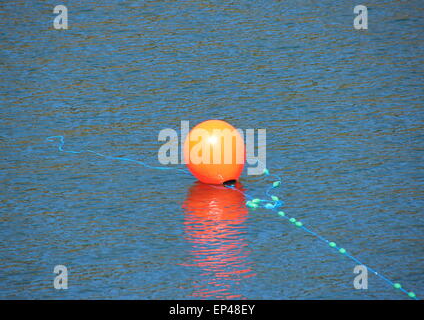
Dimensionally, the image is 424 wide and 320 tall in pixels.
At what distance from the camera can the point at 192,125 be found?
963 centimetres

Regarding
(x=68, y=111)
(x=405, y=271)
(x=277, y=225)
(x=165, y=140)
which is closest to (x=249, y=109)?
(x=165, y=140)

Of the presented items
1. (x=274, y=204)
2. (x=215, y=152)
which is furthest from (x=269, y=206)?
(x=215, y=152)

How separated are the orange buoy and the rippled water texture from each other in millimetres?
193

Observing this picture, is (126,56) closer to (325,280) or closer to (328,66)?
(328,66)

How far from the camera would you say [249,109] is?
1015cm

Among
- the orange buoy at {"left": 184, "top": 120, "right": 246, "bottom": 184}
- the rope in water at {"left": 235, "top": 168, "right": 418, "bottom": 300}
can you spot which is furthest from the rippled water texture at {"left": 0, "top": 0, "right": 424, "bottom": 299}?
the orange buoy at {"left": 184, "top": 120, "right": 246, "bottom": 184}

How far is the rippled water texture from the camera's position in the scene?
6266 mm

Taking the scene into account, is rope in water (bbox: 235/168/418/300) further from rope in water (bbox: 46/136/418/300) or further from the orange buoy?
the orange buoy

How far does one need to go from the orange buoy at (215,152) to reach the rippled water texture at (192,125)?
0.63 ft

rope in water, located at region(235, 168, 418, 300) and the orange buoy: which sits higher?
the orange buoy

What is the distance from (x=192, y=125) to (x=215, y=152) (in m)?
2.00

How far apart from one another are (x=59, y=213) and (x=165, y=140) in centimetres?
219

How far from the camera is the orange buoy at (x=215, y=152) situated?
25.3 feet

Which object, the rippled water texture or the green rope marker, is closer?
the rippled water texture
